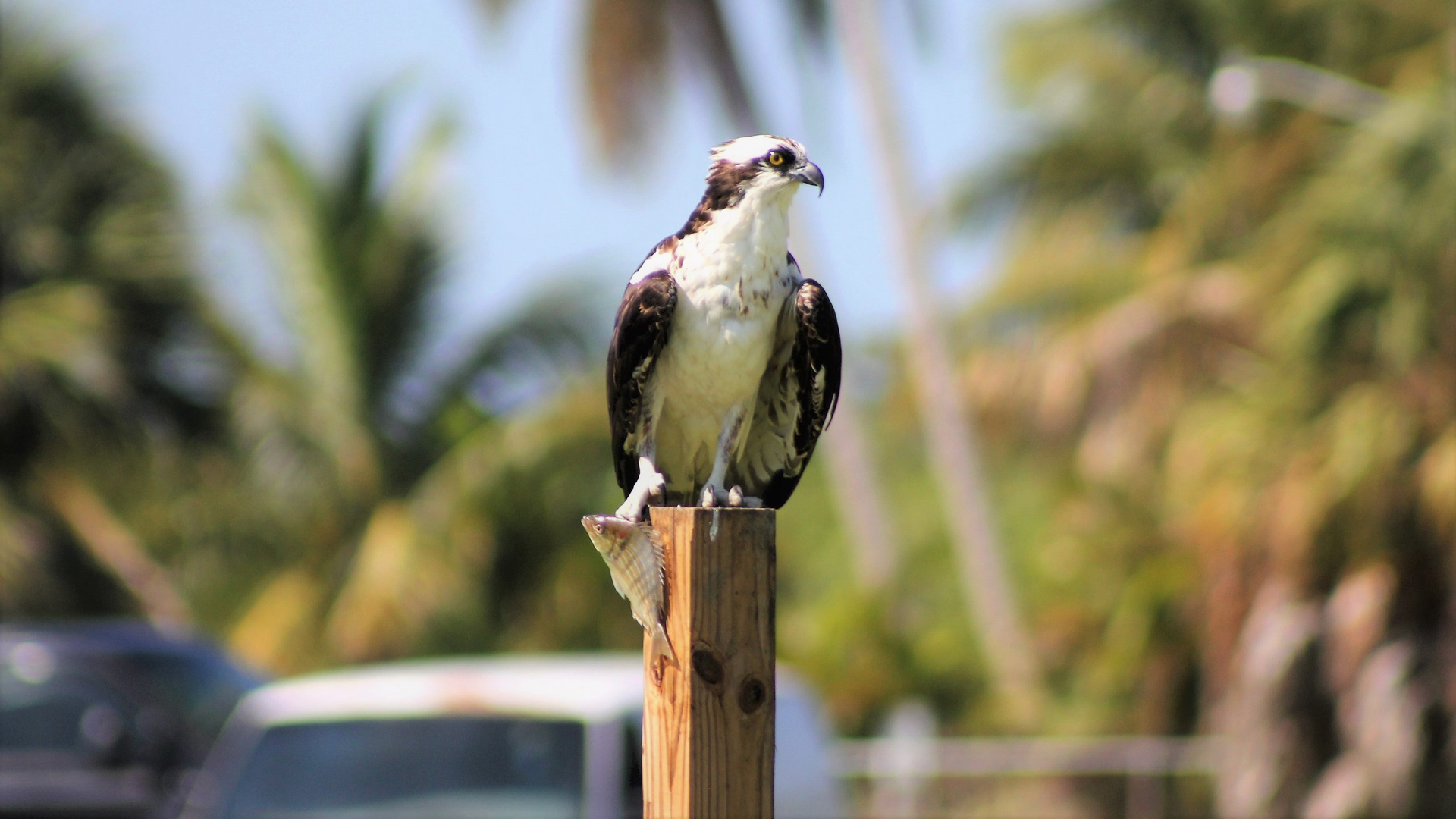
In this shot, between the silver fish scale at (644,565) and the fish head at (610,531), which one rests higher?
the fish head at (610,531)

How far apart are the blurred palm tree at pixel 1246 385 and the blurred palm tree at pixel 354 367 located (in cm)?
545

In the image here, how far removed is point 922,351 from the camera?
16.5m

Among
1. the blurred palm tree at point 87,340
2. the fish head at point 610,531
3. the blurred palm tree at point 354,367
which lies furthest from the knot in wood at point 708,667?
the blurred palm tree at point 87,340

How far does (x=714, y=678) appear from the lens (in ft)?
9.44

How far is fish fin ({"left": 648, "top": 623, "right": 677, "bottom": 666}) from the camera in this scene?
2926 millimetres

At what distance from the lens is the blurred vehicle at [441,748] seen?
5609 millimetres

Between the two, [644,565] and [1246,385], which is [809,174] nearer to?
[644,565]

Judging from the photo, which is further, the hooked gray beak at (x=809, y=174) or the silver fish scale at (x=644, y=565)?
the hooked gray beak at (x=809, y=174)

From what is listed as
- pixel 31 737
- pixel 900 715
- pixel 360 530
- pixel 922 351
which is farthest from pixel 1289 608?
pixel 360 530

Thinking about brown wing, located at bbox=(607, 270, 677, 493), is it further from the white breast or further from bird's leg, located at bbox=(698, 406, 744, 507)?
bird's leg, located at bbox=(698, 406, 744, 507)

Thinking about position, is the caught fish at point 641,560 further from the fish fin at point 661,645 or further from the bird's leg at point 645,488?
the bird's leg at point 645,488

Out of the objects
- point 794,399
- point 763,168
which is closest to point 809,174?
point 763,168

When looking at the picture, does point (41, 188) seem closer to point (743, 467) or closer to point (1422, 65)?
point (1422, 65)

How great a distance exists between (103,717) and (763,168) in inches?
223
